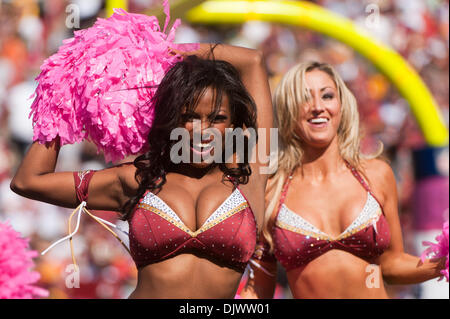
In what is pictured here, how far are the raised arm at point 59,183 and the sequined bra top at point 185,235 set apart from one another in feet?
0.32

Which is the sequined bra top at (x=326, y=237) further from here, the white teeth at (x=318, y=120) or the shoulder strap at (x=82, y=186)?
the shoulder strap at (x=82, y=186)

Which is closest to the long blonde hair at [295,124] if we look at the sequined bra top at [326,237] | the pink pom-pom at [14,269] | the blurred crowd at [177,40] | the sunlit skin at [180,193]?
the sequined bra top at [326,237]

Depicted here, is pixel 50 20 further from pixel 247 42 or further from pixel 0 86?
pixel 247 42

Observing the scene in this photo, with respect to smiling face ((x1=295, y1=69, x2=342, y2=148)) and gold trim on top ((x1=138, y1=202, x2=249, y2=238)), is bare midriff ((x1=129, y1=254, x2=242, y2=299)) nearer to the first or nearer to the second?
gold trim on top ((x1=138, y1=202, x2=249, y2=238))

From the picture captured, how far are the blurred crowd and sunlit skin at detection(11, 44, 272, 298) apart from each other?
256cm

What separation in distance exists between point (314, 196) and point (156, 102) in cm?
94

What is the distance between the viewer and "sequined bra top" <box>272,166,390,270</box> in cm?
286

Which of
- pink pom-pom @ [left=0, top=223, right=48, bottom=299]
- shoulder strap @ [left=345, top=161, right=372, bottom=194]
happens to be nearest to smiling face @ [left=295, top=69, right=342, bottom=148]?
shoulder strap @ [left=345, top=161, right=372, bottom=194]

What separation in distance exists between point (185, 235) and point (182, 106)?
411 mm

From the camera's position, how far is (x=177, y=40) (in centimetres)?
560

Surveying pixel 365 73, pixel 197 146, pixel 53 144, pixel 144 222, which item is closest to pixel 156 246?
pixel 144 222

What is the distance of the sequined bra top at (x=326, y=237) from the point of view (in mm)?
2863

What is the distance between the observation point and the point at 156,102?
235 cm

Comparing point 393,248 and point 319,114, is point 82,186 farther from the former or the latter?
point 393,248
